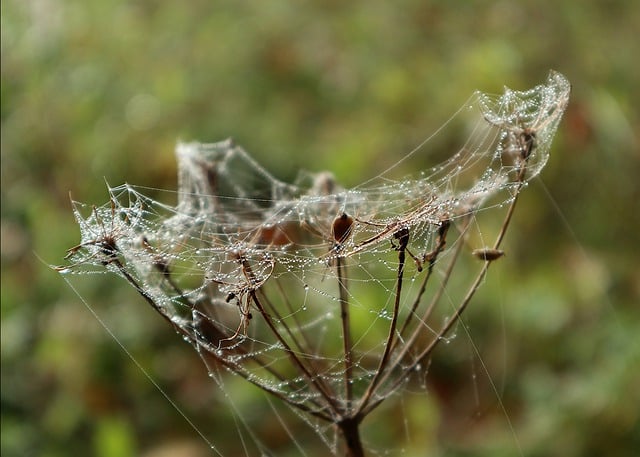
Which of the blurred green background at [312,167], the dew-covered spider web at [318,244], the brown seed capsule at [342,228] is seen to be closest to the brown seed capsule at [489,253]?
the dew-covered spider web at [318,244]

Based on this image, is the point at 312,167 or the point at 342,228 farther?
the point at 312,167

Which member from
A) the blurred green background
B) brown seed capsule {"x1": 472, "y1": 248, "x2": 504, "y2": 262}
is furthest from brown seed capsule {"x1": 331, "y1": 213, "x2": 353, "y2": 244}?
the blurred green background

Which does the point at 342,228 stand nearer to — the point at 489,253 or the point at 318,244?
the point at 489,253

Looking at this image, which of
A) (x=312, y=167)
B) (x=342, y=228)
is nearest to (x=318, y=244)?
(x=342, y=228)

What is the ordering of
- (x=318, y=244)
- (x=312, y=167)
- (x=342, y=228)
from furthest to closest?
(x=312, y=167) → (x=318, y=244) → (x=342, y=228)

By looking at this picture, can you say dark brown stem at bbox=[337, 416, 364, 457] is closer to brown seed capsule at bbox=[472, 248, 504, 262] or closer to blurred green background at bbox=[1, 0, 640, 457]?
brown seed capsule at bbox=[472, 248, 504, 262]

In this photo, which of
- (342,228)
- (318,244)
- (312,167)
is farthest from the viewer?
(312,167)
